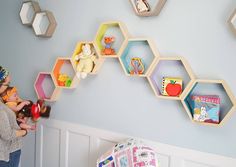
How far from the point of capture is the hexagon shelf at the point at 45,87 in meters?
2.01

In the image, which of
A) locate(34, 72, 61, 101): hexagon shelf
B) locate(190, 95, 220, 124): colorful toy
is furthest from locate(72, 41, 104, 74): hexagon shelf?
locate(190, 95, 220, 124): colorful toy

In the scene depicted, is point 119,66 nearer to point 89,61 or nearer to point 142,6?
point 89,61

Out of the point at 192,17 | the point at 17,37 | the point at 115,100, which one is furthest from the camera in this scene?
the point at 17,37

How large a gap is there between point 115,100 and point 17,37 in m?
1.11

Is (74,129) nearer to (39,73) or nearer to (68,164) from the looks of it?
(68,164)

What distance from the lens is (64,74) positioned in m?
1.95

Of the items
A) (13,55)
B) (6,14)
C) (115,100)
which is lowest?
(115,100)

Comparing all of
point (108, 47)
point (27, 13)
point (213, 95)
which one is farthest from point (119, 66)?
point (27, 13)

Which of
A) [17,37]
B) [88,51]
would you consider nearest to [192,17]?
[88,51]

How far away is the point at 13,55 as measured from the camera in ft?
7.51

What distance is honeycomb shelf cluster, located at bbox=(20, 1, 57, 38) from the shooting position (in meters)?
1.95

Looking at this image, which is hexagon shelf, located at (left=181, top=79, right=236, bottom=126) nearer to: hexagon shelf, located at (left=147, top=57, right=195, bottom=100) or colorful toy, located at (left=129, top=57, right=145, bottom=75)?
hexagon shelf, located at (left=147, top=57, right=195, bottom=100)

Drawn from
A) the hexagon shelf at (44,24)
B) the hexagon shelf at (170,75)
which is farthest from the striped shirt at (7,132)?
the hexagon shelf at (170,75)

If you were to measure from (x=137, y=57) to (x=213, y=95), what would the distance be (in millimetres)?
493
